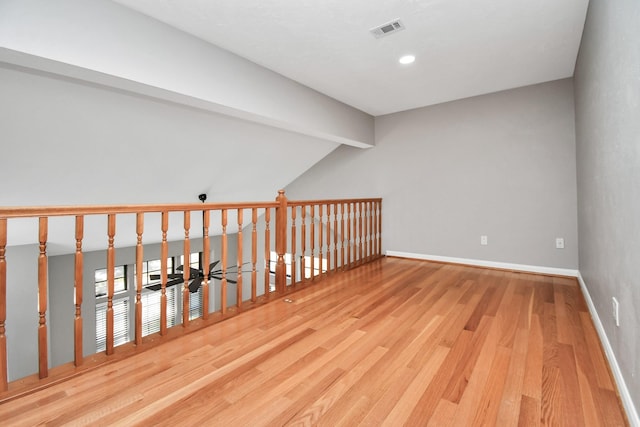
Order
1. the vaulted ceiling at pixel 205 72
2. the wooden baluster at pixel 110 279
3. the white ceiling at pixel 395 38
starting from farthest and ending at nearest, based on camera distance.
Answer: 1. the white ceiling at pixel 395 38
2. the vaulted ceiling at pixel 205 72
3. the wooden baluster at pixel 110 279

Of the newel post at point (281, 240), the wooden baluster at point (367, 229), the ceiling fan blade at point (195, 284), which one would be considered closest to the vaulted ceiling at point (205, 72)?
the newel post at point (281, 240)

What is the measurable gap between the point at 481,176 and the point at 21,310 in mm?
6489

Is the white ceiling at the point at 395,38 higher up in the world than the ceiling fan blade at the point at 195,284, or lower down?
higher up

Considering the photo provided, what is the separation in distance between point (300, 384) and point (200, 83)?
7.71 ft

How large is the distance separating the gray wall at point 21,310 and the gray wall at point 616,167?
6128 millimetres

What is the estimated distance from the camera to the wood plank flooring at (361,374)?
1.36m

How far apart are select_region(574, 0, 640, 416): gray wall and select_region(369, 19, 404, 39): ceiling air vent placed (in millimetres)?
1197

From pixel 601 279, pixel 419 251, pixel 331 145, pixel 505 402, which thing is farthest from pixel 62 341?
pixel 601 279

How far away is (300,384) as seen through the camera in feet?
5.18

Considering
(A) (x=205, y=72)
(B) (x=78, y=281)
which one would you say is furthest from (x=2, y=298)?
(A) (x=205, y=72)

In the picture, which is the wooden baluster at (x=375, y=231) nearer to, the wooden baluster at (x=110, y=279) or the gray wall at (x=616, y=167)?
the gray wall at (x=616, y=167)

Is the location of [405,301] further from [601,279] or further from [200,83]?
[200,83]

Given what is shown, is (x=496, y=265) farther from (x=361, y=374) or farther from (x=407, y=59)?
(x=361, y=374)

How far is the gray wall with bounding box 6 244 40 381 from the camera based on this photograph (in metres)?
4.25
